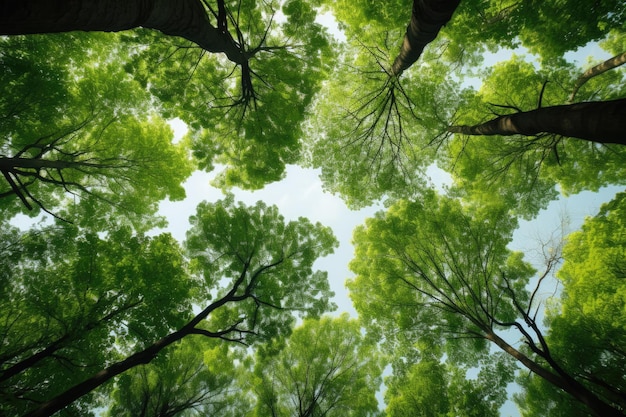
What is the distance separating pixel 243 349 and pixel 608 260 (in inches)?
460

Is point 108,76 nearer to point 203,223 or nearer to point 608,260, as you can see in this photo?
point 203,223

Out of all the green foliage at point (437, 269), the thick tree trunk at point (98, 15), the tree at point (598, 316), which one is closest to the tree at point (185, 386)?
the green foliage at point (437, 269)

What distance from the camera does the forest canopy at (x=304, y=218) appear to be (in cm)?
679

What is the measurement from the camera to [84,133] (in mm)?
9289

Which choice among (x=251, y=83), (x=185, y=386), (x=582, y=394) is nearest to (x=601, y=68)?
(x=582, y=394)

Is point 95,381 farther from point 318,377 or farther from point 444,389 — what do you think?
point 444,389

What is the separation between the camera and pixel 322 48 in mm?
6906

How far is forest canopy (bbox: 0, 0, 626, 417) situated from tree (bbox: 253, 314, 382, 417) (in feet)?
0.27

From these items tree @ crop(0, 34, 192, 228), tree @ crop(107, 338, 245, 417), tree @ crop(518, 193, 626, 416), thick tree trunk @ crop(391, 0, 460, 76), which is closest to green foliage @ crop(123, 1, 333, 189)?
thick tree trunk @ crop(391, 0, 460, 76)

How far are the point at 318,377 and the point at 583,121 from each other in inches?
444

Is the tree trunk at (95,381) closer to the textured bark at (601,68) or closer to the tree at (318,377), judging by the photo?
the tree at (318,377)

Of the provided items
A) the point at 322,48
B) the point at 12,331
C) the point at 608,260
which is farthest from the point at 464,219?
the point at 12,331

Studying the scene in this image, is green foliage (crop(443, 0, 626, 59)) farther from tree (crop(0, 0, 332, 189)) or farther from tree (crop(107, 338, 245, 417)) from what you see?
tree (crop(107, 338, 245, 417))

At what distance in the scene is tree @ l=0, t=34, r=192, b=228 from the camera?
7477 mm
